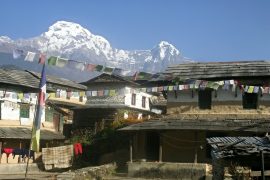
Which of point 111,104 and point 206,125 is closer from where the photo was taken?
point 206,125

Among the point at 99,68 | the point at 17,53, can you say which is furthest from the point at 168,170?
the point at 17,53

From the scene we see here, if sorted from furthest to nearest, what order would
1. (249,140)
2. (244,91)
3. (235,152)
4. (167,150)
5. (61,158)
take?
(61,158), (167,150), (244,91), (249,140), (235,152)

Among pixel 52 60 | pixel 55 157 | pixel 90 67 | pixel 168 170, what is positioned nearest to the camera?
pixel 52 60

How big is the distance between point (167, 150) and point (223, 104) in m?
5.66

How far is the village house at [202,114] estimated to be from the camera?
105 feet

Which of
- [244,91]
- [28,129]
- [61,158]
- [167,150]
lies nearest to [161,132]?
[167,150]

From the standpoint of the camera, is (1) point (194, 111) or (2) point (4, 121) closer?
(1) point (194, 111)

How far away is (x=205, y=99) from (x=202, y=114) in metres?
1.21

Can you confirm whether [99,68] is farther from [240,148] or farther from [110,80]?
[110,80]

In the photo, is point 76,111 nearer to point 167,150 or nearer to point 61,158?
point 61,158

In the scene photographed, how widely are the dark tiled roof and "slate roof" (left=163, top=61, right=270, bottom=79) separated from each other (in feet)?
45.3

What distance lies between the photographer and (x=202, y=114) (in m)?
34.7

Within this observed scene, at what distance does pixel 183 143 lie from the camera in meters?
34.9

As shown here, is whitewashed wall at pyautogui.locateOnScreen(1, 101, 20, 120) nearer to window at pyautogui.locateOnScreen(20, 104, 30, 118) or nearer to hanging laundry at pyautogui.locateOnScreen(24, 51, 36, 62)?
window at pyautogui.locateOnScreen(20, 104, 30, 118)
